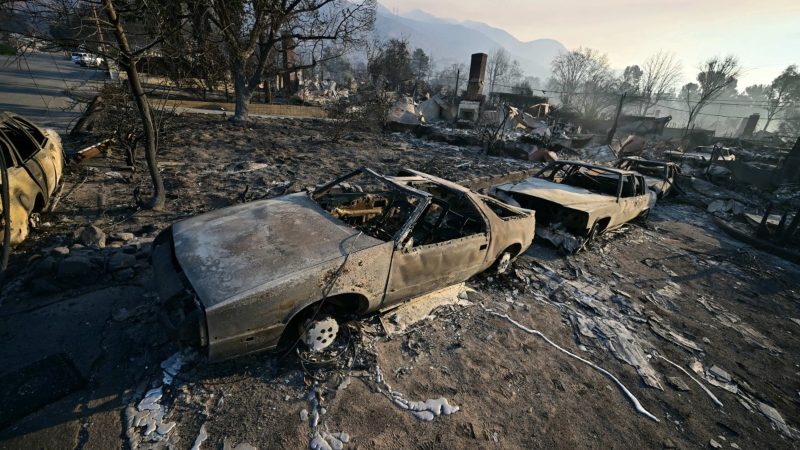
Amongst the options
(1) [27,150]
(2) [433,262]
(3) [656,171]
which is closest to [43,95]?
(1) [27,150]

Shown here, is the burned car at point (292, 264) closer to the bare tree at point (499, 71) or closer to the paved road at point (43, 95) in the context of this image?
the paved road at point (43, 95)

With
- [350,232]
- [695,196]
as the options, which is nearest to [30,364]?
[350,232]

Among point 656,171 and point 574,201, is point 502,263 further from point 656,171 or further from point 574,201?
point 656,171

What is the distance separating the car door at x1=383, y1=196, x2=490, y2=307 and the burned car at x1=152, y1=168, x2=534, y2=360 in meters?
0.01

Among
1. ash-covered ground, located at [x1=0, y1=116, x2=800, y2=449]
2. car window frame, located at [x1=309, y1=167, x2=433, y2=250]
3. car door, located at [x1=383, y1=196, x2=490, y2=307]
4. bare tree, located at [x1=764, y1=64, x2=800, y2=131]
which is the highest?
bare tree, located at [x1=764, y1=64, x2=800, y2=131]

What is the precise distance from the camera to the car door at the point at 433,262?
10.2 ft

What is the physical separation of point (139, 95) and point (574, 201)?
688cm

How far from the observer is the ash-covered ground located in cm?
242

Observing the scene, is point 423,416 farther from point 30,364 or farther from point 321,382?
point 30,364

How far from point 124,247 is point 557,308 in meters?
5.54

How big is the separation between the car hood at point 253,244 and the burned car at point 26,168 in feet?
7.75

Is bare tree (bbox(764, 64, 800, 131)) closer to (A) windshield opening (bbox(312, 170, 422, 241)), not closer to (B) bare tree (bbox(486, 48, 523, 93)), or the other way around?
(B) bare tree (bbox(486, 48, 523, 93))

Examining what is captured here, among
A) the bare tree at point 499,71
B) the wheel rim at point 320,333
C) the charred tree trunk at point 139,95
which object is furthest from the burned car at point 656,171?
the bare tree at point 499,71

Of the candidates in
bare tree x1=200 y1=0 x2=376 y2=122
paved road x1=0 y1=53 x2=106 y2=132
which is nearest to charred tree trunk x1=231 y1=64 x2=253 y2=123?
bare tree x1=200 y1=0 x2=376 y2=122
